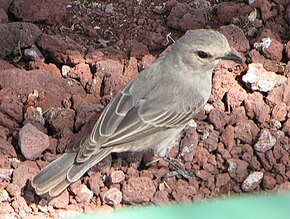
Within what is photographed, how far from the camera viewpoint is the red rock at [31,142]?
656 centimetres

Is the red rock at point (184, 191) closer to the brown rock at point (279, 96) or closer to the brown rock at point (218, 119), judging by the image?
the brown rock at point (218, 119)

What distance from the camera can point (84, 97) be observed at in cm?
716

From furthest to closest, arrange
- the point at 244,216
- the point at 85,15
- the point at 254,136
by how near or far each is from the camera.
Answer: the point at 85,15, the point at 254,136, the point at 244,216

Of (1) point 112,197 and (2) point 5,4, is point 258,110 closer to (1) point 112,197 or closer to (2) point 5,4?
(1) point 112,197

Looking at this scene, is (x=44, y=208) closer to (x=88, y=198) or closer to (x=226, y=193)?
(x=88, y=198)

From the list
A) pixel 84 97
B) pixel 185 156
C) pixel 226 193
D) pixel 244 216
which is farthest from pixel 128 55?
pixel 244 216

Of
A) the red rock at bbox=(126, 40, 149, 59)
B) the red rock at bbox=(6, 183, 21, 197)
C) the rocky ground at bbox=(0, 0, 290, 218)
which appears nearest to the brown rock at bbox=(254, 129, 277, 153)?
the rocky ground at bbox=(0, 0, 290, 218)

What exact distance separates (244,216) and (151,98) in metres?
1.41

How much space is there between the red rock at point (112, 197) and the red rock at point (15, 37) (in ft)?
6.52

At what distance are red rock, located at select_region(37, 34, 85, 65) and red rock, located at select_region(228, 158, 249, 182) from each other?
184cm

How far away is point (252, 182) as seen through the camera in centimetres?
650

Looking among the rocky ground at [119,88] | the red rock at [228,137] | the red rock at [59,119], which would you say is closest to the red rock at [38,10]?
the rocky ground at [119,88]

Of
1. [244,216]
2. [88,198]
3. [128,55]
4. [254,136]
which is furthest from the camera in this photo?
[128,55]

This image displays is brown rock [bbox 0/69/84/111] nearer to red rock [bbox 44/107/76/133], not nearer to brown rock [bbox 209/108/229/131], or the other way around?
red rock [bbox 44/107/76/133]
